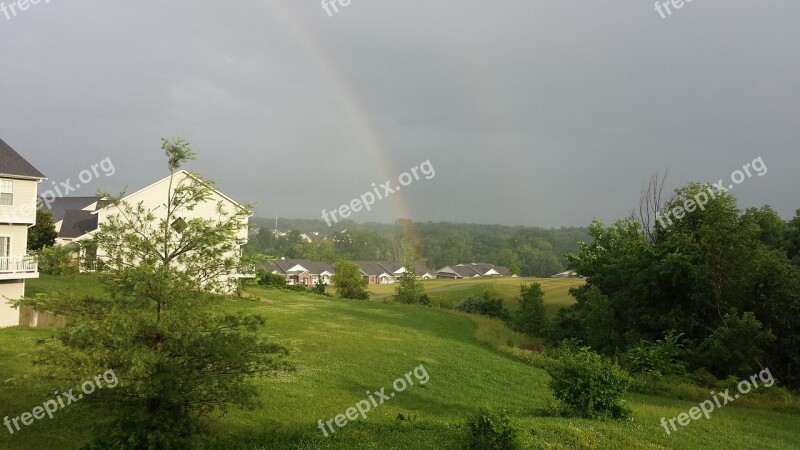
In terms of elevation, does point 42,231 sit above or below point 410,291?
above

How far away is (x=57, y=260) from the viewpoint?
872cm

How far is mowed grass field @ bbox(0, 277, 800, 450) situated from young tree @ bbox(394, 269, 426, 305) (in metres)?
33.1

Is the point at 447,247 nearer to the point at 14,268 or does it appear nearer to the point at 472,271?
the point at 472,271

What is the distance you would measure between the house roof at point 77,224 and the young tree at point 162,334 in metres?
39.2

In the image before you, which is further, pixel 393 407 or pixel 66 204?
pixel 66 204

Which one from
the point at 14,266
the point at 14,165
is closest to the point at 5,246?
the point at 14,266

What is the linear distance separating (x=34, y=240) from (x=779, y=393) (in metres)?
43.0

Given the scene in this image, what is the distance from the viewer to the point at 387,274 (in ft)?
465

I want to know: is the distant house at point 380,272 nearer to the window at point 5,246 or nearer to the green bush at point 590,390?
the window at point 5,246

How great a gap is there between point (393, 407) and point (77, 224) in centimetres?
4135

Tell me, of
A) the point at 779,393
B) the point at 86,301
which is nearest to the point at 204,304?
the point at 86,301

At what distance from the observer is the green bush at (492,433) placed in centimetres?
1029

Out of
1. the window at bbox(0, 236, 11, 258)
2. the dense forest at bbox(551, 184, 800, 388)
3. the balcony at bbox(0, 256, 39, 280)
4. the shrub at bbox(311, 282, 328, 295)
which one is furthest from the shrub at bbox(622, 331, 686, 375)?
the shrub at bbox(311, 282, 328, 295)

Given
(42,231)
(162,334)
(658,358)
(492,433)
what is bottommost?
(658,358)
